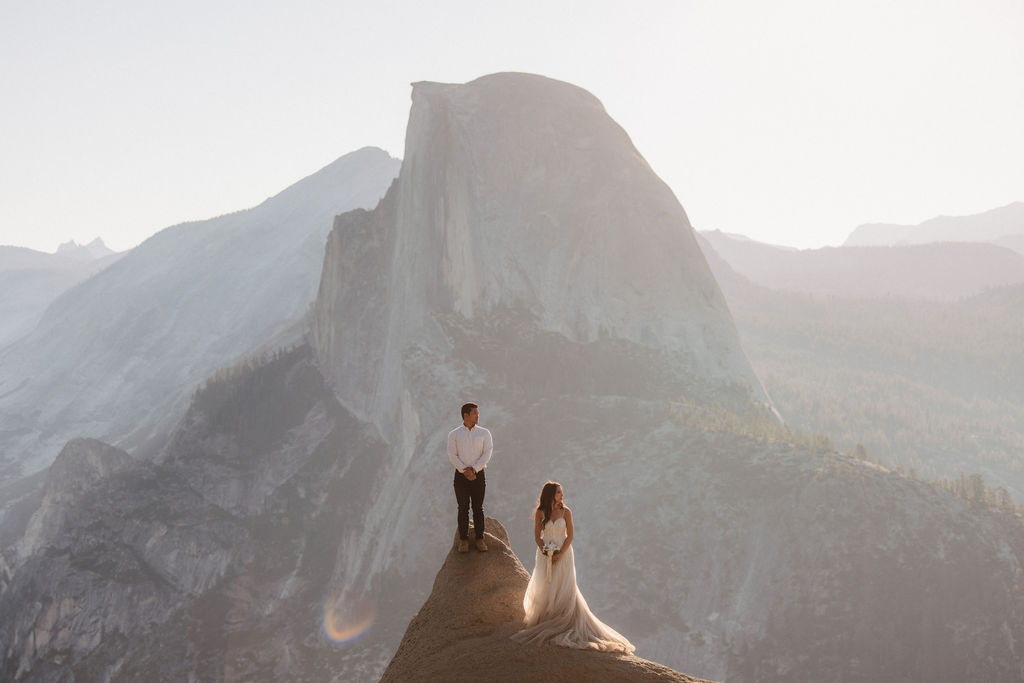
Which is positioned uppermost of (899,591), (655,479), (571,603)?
(571,603)

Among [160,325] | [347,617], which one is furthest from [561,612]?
[160,325]

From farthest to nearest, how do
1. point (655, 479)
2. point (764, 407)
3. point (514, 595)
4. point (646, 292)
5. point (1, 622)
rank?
1. point (646, 292)
2. point (764, 407)
3. point (1, 622)
4. point (655, 479)
5. point (514, 595)

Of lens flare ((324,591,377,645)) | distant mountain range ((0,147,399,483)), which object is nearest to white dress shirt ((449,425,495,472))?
lens flare ((324,591,377,645))

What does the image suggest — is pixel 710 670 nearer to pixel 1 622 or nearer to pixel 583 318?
pixel 583 318

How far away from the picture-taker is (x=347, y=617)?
155 feet

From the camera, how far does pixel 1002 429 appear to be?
8175cm

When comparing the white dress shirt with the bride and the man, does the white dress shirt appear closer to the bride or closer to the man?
the man

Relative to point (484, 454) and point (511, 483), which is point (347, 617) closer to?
point (511, 483)

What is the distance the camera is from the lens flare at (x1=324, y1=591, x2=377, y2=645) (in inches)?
1775

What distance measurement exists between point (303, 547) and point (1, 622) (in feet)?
69.5

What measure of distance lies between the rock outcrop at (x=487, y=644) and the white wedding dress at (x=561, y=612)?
0.14 metres

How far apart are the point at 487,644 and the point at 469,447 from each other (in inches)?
93.1

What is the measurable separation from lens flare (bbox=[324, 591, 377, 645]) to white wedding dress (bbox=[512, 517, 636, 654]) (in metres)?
41.3

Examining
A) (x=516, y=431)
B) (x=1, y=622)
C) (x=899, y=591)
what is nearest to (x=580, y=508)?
(x=516, y=431)
